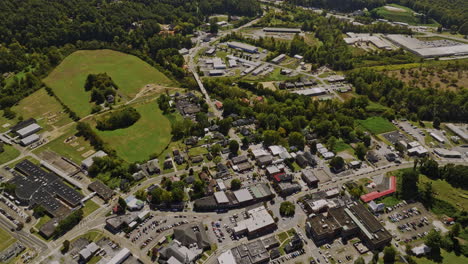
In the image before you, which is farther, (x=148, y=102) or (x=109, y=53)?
(x=109, y=53)

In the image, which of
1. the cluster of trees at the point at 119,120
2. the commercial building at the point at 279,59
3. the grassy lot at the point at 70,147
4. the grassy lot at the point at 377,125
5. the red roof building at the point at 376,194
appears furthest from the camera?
the commercial building at the point at 279,59

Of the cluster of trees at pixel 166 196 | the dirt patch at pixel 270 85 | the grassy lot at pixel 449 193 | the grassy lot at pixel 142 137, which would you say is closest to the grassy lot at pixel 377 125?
the grassy lot at pixel 449 193

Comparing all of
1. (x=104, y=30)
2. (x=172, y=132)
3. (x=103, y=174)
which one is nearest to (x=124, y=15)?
(x=104, y=30)

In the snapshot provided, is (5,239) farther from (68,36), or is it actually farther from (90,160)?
(68,36)

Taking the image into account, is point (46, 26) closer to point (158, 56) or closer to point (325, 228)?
point (158, 56)

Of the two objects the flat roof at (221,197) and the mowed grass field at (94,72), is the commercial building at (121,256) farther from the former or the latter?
the mowed grass field at (94,72)

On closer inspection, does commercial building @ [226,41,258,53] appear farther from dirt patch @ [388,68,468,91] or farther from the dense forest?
dirt patch @ [388,68,468,91]

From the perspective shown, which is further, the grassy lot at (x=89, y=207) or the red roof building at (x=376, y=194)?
the red roof building at (x=376, y=194)
